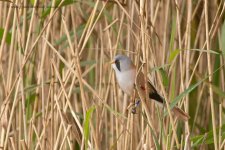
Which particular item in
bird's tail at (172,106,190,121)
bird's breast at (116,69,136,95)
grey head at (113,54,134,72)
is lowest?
bird's tail at (172,106,190,121)

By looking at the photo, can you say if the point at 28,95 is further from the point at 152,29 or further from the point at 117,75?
the point at 152,29

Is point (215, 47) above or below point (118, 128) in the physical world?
above

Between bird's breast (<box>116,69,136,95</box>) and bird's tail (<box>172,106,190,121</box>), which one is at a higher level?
bird's breast (<box>116,69,136,95</box>)

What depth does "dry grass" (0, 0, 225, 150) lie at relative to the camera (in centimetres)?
182

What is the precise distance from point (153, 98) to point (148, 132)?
232 millimetres

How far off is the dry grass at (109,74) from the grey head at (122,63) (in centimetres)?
4

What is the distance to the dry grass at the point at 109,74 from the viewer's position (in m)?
→ 1.82

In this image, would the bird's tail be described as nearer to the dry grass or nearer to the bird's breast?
the dry grass

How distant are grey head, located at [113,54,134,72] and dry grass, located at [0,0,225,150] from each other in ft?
0.12

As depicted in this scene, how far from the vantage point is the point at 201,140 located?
1.87m

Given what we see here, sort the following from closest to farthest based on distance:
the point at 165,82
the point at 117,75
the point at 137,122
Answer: the point at 165,82, the point at 117,75, the point at 137,122

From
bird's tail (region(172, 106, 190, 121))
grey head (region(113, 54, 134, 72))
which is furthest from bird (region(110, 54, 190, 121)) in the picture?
bird's tail (region(172, 106, 190, 121))

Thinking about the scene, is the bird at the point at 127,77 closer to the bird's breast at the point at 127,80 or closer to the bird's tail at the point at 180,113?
the bird's breast at the point at 127,80

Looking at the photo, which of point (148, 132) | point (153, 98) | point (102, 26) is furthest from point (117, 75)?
point (102, 26)
